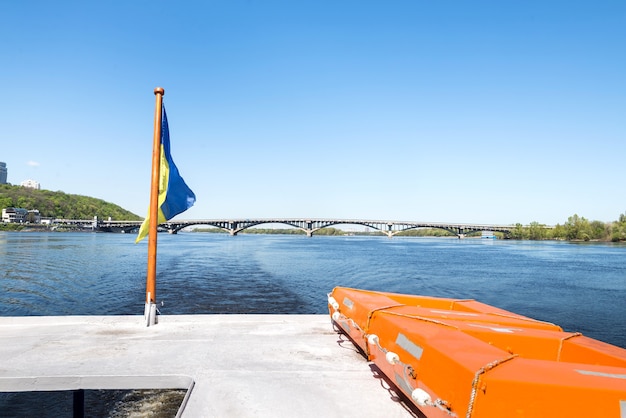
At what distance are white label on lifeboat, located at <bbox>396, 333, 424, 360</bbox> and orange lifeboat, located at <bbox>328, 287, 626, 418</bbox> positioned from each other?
0.03 feet

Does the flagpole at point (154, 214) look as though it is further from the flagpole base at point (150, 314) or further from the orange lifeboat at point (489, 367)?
the orange lifeboat at point (489, 367)

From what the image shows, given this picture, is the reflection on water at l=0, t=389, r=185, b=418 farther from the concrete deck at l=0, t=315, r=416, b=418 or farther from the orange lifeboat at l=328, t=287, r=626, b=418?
the orange lifeboat at l=328, t=287, r=626, b=418

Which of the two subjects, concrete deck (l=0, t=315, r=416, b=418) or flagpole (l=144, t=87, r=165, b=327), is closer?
concrete deck (l=0, t=315, r=416, b=418)

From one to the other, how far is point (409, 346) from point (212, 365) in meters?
2.67

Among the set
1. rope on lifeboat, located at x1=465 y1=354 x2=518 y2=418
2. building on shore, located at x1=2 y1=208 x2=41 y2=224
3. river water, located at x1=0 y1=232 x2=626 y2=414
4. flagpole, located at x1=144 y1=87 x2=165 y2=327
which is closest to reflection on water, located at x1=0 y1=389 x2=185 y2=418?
flagpole, located at x1=144 y1=87 x2=165 y2=327

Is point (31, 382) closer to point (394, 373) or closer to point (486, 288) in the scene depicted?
point (394, 373)

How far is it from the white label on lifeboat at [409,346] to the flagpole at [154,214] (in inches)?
204

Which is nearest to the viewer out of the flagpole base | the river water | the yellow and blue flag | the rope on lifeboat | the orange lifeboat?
the orange lifeboat

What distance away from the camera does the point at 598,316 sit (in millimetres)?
18797

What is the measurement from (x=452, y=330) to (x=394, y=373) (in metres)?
0.76

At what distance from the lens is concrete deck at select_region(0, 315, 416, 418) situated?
396 cm

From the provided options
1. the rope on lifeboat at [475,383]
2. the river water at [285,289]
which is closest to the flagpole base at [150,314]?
the rope on lifeboat at [475,383]

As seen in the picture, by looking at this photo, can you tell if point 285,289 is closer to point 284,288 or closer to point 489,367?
point 284,288

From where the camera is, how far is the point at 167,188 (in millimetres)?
8266
